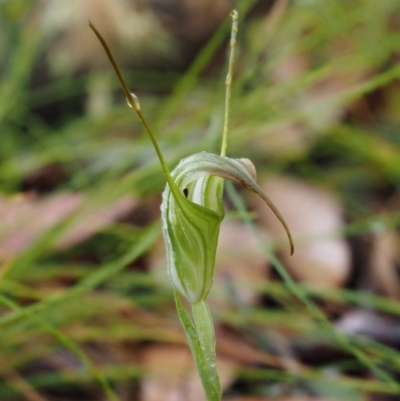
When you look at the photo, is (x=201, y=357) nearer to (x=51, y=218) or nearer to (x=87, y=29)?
(x=51, y=218)

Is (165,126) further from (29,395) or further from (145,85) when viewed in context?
(29,395)

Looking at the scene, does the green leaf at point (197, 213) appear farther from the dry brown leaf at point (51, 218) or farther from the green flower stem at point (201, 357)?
the dry brown leaf at point (51, 218)

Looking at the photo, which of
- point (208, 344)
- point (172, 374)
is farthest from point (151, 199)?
point (208, 344)

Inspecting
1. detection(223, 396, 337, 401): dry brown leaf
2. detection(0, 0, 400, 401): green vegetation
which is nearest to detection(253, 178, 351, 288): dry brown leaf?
detection(0, 0, 400, 401): green vegetation

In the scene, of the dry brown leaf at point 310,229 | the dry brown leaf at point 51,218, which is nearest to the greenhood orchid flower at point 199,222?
the dry brown leaf at point 51,218

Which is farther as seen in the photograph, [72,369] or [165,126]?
[165,126]

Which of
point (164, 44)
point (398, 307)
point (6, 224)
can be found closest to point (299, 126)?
point (164, 44)

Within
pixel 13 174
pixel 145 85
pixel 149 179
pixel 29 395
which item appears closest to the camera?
Result: pixel 29 395
